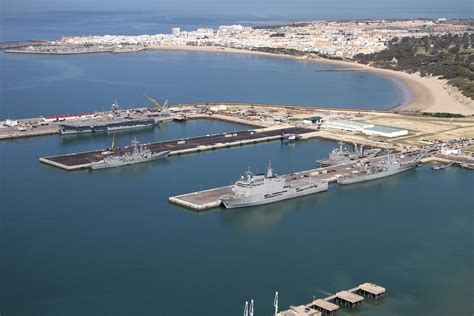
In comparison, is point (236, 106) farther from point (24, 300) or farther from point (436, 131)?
point (24, 300)

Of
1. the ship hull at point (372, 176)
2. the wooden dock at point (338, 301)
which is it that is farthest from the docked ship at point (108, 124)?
the wooden dock at point (338, 301)

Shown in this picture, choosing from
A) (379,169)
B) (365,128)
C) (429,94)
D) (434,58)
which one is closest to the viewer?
(379,169)

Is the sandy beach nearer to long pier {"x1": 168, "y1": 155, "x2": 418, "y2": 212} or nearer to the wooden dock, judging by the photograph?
long pier {"x1": 168, "y1": 155, "x2": 418, "y2": 212}

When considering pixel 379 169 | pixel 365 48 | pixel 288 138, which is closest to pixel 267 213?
pixel 379 169

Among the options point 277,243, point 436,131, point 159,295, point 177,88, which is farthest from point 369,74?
point 159,295

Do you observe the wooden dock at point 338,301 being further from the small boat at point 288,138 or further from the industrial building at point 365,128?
the industrial building at point 365,128

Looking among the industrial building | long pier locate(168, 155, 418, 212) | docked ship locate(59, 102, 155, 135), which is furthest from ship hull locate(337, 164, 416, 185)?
docked ship locate(59, 102, 155, 135)

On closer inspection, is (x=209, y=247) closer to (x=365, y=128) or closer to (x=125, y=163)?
(x=125, y=163)
